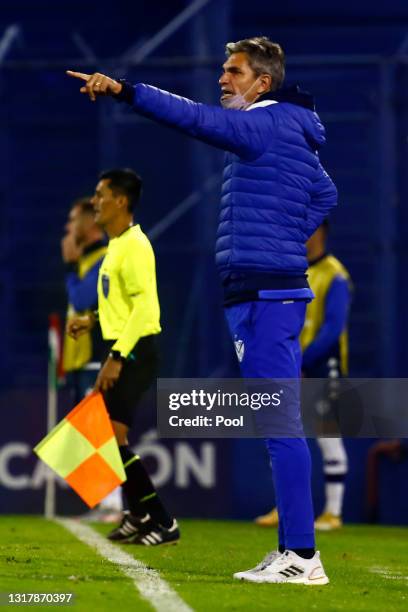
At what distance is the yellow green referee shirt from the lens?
759cm

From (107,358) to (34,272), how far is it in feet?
19.8

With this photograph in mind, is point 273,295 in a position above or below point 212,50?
below

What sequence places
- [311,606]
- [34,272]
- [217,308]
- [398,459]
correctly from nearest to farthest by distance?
[311,606] < [398,459] < [217,308] < [34,272]

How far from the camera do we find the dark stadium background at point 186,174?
10867mm

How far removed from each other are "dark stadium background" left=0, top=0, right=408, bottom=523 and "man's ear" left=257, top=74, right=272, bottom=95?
502 cm

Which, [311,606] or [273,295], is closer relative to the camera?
[311,606]

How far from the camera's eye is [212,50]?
15141 millimetres

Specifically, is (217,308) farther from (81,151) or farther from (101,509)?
(81,151)

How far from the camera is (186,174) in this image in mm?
14109

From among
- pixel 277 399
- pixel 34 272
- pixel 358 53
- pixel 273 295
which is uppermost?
pixel 358 53

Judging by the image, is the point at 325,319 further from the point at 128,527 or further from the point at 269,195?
the point at 269,195

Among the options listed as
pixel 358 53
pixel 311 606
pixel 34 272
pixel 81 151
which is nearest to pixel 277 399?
pixel 311 606

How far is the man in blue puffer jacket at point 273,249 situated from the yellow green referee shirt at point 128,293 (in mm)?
1563

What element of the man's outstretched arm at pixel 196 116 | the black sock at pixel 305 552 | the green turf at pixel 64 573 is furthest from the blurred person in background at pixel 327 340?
the man's outstretched arm at pixel 196 116
